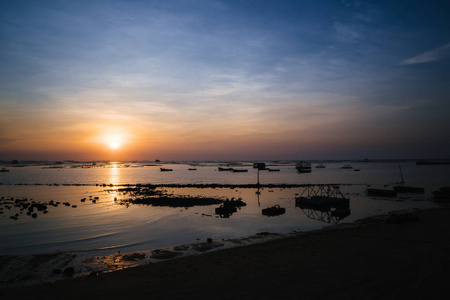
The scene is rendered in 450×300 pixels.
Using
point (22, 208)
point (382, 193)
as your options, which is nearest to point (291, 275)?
point (22, 208)

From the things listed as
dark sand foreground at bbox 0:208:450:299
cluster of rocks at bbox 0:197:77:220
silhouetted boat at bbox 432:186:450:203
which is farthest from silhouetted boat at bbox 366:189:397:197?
cluster of rocks at bbox 0:197:77:220

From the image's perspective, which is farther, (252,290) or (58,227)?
(58,227)

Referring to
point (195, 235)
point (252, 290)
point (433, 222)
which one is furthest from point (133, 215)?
point (433, 222)

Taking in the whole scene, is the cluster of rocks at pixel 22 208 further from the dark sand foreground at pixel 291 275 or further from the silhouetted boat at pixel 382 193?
the silhouetted boat at pixel 382 193

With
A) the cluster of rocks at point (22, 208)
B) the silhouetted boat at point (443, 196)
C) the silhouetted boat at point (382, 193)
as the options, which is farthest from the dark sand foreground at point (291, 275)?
the silhouetted boat at point (382, 193)

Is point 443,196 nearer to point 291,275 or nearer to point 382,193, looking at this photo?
point 382,193

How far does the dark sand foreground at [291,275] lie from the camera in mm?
10336

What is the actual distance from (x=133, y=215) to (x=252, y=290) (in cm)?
2477

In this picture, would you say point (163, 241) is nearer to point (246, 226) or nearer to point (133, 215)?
point (246, 226)

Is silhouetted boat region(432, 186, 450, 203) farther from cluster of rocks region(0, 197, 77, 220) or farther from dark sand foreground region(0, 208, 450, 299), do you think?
cluster of rocks region(0, 197, 77, 220)

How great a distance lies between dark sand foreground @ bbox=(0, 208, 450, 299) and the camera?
10336 mm

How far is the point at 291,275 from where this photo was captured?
12.1 m

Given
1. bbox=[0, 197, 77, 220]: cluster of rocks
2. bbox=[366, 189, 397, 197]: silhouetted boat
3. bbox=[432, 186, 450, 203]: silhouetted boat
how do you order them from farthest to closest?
bbox=[366, 189, 397, 197]: silhouetted boat
bbox=[432, 186, 450, 203]: silhouetted boat
bbox=[0, 197, 77, 220]: cluster of rocks

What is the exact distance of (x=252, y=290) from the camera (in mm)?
10625
